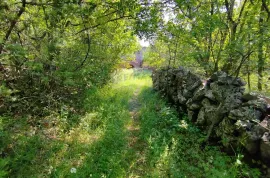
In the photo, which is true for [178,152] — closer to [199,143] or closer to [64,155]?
[199,143]

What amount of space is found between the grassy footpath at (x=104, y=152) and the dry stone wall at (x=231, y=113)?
38 cm

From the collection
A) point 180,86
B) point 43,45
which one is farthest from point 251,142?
point 43,45

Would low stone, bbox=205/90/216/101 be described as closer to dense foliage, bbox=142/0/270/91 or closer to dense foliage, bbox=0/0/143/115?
dense foliage, bbox=142/0/270/91

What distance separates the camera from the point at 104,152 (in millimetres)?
3859

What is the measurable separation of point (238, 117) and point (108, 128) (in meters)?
3.19

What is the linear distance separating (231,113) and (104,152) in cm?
Answer: 305

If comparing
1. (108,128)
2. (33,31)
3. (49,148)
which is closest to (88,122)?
(108,128)

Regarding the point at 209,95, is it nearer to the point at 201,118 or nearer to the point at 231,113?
the point at 201,118

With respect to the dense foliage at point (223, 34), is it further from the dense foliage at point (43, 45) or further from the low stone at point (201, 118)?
the dense foliage at point (43, 45)

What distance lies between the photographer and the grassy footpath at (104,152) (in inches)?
126

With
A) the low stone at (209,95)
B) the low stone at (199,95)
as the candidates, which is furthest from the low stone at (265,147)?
the low stone at (199,95)

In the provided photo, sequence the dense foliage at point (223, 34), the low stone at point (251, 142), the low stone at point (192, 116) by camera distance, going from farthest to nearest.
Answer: the low stone at point (192, 116), the dense foliage at point (223, 34), the low stone at point (251, 142)

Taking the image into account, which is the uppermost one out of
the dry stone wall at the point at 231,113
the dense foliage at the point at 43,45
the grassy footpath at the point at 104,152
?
the dense foliage at the point at 43,45

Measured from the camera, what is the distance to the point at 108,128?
→ 475cm
